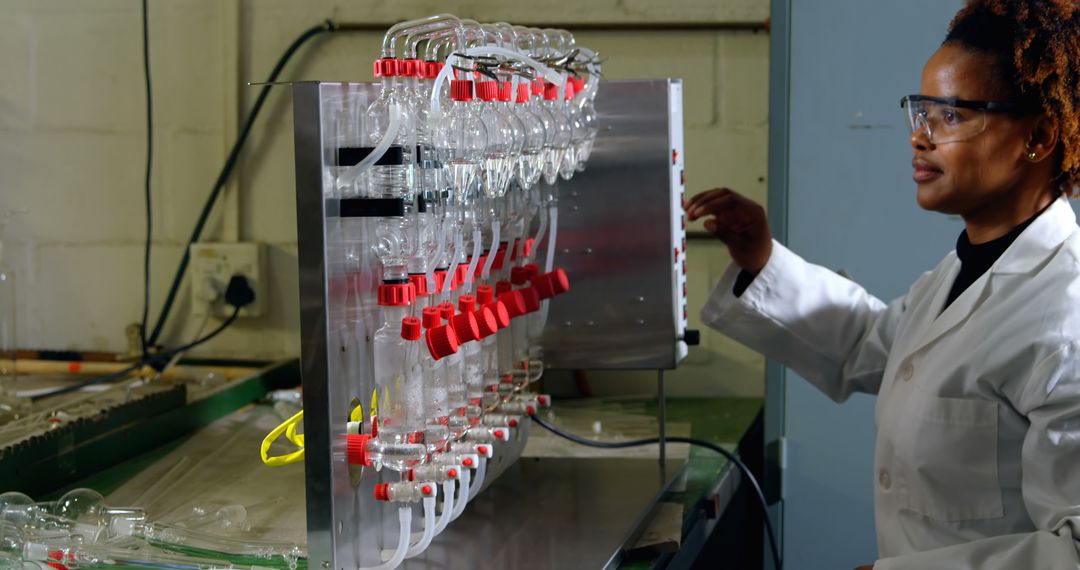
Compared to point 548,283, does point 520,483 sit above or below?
below

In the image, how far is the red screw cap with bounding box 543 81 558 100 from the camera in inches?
60.7

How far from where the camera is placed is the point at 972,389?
1.46 meters

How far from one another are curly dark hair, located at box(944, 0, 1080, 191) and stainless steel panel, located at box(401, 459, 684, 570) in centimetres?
74

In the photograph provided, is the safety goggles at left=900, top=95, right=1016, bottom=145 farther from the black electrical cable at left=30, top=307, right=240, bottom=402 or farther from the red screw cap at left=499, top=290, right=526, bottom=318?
the black electrical cable at left=30, top=307, right=240, bottom=402

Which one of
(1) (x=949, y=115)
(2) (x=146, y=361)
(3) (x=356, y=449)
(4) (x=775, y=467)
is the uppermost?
(1) (x=949, y=115)

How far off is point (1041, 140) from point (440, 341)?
2.86 ft

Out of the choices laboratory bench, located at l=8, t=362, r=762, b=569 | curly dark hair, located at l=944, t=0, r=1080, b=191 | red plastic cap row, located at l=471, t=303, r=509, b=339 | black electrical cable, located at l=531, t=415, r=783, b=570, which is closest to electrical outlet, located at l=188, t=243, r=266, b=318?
laboratory bench, located at l=8, t=362, r=762, b=569

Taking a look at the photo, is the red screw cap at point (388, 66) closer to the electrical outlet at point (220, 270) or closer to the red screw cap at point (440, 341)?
the red screw cap at point (440, 341)

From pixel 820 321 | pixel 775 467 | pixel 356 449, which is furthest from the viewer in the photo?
pixel 775 467

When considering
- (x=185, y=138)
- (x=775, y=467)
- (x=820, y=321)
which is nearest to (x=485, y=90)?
(x=820, y=321)

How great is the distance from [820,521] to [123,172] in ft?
5.71

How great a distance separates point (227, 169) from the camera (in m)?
2.68

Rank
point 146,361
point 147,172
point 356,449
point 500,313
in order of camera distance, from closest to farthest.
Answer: point 356,449, point 500,313, point 146,361, point 147,172

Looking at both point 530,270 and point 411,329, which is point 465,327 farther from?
point 530,270
